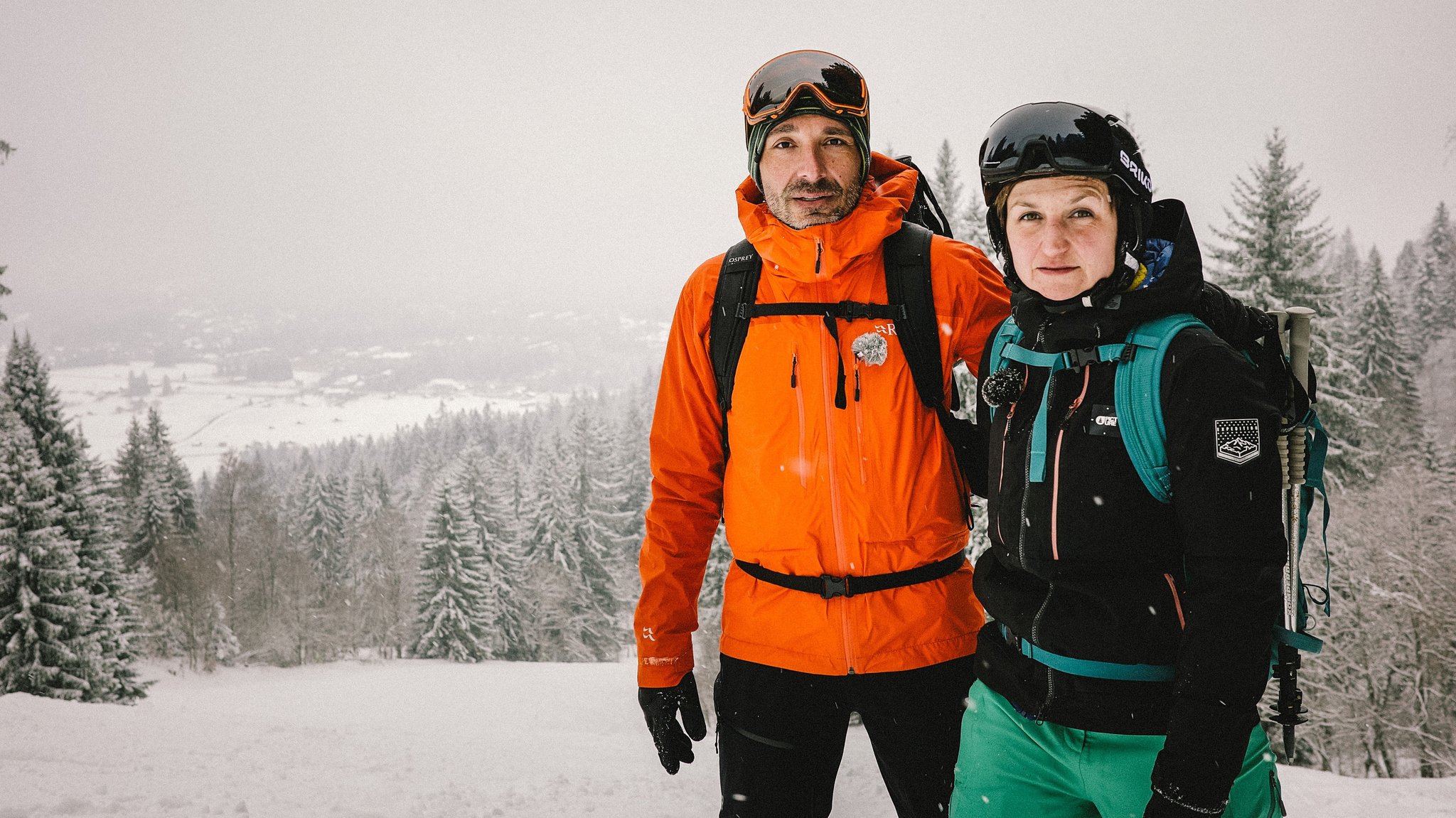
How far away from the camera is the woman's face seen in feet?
7.13

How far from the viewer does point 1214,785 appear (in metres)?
1.71

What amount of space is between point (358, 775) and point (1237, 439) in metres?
12.1

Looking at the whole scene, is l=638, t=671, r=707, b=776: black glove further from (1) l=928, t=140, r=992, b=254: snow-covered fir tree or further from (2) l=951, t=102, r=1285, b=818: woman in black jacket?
(1) l=928, t=140, r=992, b=254: snow-covered fir tree

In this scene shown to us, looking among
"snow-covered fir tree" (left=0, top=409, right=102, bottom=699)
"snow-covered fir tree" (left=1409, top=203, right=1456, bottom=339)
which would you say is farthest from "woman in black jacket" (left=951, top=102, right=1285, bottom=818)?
"snow-covered fir tree" (left=1409, top=203, right=1456, bottom=339)

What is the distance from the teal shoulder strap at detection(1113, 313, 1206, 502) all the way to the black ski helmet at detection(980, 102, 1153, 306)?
0.21 meters

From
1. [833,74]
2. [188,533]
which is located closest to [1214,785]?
[833,74]

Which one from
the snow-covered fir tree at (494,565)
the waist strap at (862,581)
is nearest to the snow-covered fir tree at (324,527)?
the snow-covered fir tree at (494,565)

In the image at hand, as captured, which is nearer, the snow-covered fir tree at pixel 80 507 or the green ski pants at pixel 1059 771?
the green ski pants at pixel 1059 771

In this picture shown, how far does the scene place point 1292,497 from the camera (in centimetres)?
216

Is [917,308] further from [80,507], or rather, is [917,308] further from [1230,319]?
[80,507]

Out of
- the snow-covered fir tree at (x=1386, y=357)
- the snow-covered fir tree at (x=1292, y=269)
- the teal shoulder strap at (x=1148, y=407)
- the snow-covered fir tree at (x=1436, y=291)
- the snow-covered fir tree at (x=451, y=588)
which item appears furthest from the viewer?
the snow-covered fir tree at (x=1436, y=291)

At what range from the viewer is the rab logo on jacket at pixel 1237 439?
1.74m

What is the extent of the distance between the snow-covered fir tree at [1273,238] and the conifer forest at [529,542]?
6cm

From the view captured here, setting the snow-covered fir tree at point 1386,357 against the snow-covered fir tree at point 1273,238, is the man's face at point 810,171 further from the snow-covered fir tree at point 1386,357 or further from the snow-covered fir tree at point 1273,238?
the snow-covered fir tree at point 1386,357
